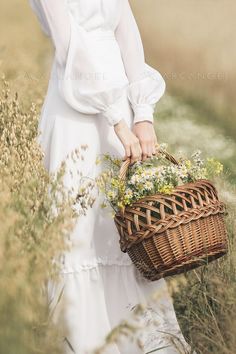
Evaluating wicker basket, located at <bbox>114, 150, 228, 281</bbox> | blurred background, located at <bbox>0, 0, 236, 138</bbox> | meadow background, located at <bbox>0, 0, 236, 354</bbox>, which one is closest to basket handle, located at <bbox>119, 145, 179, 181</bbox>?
wicker basket, located at <bbox>114, 150, 228, 281</bbox>

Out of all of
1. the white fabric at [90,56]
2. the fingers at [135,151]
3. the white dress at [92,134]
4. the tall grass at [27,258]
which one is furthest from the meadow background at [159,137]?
the fingers at [135,151]

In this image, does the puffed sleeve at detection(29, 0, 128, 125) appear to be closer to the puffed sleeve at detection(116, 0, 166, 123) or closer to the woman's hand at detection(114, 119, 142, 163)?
the woman's hand at detection(114, 119, 142, 163)

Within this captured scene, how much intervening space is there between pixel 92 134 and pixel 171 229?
516 millimetres

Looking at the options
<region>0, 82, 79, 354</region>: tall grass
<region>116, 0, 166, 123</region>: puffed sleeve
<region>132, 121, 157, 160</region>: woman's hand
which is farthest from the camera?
<region>116, 0, 166, 123</region>: puffed sleeve

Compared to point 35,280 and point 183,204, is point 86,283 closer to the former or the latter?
point 183,204

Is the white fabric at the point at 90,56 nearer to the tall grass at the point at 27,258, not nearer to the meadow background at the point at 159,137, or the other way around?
the meadow background at the point at 159,137

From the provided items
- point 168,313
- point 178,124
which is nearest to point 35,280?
point 168,313

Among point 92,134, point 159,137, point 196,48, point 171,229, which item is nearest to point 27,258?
point 171,229

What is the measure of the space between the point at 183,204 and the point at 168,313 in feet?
1.90

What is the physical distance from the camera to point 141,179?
9.00 feet

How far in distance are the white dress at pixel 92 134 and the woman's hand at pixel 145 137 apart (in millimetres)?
28

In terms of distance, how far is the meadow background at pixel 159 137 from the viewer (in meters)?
1.85

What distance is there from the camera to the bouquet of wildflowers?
271cm

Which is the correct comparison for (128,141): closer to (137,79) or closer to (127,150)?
(127,150)
